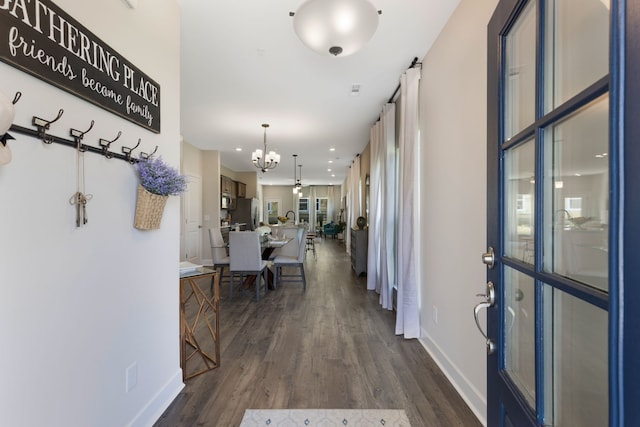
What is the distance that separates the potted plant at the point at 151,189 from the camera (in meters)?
1.65

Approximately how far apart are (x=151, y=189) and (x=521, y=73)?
177cm

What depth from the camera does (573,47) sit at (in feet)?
2.52

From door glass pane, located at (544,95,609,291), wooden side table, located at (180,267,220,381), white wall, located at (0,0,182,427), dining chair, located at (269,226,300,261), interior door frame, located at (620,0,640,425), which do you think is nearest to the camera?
interior door frame, located at (620,0,640,425)

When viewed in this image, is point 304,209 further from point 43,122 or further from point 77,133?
point 43,122

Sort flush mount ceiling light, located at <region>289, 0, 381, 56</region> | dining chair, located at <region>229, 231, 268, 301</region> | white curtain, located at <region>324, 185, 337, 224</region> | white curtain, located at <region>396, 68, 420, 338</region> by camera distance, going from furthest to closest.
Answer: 1. white curtain, located at <region>324, 185, 337, 224</region>
2. dining chair, located at <region>229, 231, 268, 301</region>
3. white curtain, located at <region>396, 68, 420, 338</region>
4. flush mount ceiling light, located at <region>289, 0, 381, 56</region>

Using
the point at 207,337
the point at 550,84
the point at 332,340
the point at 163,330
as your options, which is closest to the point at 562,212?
the point at 550,84

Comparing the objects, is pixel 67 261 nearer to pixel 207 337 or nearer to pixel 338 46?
pixel 338 46

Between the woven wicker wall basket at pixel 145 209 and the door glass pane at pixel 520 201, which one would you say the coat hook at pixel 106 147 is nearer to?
the woven wicker wall basket at pixel 145 209

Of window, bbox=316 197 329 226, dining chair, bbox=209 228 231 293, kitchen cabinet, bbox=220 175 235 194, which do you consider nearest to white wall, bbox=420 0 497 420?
dining chair, bbox=209 228 231 293

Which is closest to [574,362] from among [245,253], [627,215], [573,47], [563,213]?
[563,213]

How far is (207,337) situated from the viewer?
9.84 feet

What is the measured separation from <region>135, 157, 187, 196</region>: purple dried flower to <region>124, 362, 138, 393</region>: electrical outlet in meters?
0.96

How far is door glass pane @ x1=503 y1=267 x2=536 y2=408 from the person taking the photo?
2.99 feet

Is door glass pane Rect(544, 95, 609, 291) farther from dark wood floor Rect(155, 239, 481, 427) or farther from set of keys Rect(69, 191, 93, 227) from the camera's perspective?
set of keys Rect(69, 191, 93, 227)
